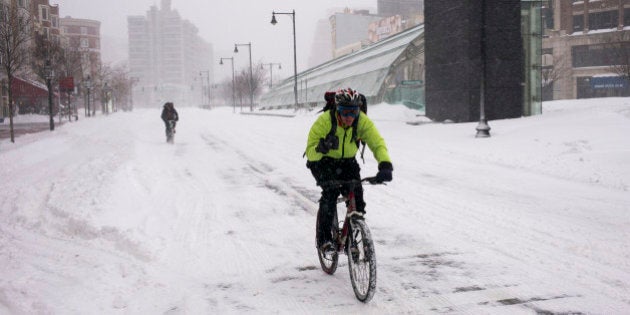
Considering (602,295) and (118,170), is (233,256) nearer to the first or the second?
(602,295)

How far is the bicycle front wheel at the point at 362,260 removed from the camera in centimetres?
422

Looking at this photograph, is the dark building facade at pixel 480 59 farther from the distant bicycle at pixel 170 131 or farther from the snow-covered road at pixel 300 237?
the distant bicycle at pixel 170 131

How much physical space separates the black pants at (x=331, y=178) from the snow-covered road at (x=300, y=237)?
2.06 feet

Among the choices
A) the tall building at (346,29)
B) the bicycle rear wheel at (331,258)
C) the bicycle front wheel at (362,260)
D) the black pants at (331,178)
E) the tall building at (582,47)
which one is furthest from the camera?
the tall building at (346,29)

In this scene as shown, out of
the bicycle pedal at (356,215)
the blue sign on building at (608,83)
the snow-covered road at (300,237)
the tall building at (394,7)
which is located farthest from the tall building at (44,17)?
the tall building at (394,7)

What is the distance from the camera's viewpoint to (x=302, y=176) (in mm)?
11508

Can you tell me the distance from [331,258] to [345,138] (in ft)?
4.28

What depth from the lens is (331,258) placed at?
523cm

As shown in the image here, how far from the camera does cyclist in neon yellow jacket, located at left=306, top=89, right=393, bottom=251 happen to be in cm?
442

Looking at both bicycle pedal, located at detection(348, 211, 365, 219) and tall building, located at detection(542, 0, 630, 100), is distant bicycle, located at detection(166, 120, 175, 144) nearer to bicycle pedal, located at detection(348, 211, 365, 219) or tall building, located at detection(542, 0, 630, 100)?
bicycle pedal, located at detection(348, 211, 365, 219)

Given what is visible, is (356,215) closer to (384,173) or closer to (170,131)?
(384,173)

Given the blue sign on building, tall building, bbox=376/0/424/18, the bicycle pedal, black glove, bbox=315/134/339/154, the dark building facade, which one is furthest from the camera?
tall building, bbox=376/0/424/18

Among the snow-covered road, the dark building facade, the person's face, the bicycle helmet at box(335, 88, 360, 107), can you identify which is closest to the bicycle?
the snow-covered road

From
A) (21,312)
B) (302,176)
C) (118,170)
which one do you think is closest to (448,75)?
(302,176)
